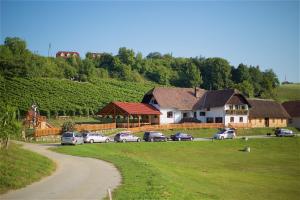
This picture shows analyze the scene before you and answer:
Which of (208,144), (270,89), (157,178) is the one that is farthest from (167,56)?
(157,178)

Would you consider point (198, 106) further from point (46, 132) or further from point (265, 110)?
point (46, 132)

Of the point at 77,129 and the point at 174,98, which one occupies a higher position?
the point at 174,98

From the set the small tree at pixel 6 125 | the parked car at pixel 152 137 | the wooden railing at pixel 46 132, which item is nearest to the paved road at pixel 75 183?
the small tree at pixel 6 125

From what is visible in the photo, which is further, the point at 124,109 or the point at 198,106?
the point at 198,106

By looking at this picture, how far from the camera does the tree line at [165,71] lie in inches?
4786

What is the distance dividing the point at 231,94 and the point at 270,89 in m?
71.6

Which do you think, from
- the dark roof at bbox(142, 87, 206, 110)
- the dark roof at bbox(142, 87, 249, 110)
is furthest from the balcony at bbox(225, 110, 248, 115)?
the dark roof at bbox(142, 87, 206, 110)

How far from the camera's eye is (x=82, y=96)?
3597 inches

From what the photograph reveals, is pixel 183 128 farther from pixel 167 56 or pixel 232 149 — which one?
pixel 167 56

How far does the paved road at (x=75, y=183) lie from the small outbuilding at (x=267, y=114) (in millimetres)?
59507

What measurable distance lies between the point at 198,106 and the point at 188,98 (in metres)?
2.73

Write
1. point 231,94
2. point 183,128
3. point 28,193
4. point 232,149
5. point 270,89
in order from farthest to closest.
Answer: point 270,89
point 231,94
point 183,128
point 232,149
point 28,193

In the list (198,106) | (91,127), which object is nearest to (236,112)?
(198,106)

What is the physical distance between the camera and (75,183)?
2084 centimetres
